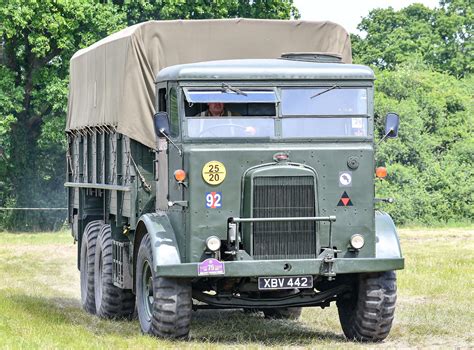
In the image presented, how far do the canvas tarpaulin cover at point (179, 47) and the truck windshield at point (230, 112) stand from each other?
1.93 metres

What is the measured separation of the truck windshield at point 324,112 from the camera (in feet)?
47.6

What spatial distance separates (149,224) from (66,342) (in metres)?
1.64

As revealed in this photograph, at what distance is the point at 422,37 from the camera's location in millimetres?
73625

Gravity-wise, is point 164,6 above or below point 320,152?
above

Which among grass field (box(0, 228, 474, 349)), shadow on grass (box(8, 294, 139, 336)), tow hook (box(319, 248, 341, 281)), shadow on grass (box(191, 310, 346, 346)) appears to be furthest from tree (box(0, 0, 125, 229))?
tow hook (box(319, 248, 341, 281))

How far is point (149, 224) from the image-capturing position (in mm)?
14688

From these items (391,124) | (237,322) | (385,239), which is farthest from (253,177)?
(237,322)

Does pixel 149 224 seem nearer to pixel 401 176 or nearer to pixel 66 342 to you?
pixel 66 342

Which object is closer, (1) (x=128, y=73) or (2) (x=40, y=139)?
(1) (x=128, y=73)

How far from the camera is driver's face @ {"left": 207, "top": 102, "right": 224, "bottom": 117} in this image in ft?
47.4

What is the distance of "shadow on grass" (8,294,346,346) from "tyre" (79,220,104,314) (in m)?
0.19

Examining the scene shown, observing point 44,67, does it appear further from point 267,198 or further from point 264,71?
point 267,198

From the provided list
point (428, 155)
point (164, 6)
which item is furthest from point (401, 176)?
point (164, 6)

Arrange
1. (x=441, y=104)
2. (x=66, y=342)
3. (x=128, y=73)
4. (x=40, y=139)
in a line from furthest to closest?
1. (x=441, y=104)
2. (x=40, y=139)
3. (x=128, y=73)
4. (x=66, y=342)
